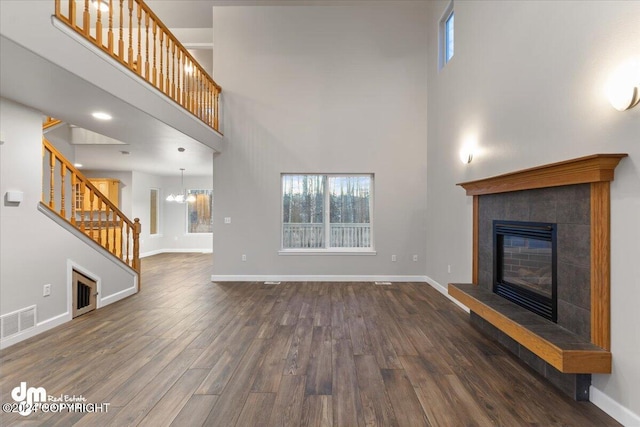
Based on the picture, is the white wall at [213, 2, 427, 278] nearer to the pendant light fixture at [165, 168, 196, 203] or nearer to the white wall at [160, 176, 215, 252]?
the pendant light fixture at [165, 168, 196, 203]

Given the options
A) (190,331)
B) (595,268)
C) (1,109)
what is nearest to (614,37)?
(595,268)

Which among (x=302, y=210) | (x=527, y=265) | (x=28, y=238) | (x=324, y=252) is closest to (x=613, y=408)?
(x=527, y=265)

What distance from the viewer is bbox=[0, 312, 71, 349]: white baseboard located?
280 cm

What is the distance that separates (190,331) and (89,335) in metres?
0.99

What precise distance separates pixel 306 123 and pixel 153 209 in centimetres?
643

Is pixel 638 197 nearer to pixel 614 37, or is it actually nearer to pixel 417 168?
pixel 614 37

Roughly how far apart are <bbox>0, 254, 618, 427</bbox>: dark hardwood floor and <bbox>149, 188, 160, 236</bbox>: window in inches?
228

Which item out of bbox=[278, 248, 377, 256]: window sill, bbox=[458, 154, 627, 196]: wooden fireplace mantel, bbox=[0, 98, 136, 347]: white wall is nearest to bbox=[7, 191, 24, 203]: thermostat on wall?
bbox=[0, 98, 136, 347]: white wall

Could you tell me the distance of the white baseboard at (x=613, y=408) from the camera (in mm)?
1741

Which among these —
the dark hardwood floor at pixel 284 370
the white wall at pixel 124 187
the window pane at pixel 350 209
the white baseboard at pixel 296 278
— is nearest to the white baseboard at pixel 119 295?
the dark hardwood floor at pixel 284 370

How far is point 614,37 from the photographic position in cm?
191

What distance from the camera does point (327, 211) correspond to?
5.73 meters

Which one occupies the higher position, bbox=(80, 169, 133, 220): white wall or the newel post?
bbox=(80, 169, 133, 220): white wall

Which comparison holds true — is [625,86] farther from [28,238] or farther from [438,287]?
[28,238]
